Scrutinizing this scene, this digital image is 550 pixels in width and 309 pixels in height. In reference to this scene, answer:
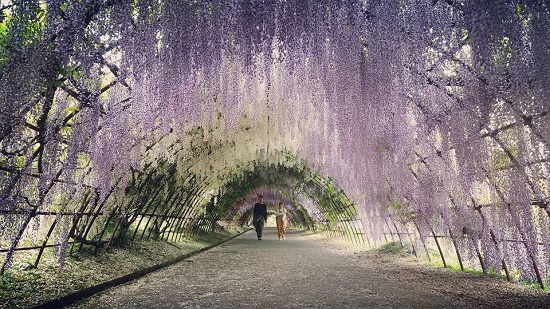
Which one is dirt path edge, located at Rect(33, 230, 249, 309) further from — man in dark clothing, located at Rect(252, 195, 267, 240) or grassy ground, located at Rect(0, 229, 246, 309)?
man in dark clothing, located at Rect(252, 195, 267, 240)

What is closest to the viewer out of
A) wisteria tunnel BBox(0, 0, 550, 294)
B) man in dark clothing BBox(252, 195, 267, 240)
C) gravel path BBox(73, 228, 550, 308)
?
wisteria tunnel BBox(0, 0, 550, 294)

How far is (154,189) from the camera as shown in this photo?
1087cm

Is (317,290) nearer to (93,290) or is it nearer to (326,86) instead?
(326,86)

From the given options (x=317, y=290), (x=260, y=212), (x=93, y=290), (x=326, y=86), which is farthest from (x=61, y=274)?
(x=260, y=212)

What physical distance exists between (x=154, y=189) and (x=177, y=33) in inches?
300

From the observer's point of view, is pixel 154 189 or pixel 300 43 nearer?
pixel 300 43

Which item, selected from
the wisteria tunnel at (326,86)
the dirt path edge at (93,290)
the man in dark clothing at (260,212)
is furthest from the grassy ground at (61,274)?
the man in dark clothing at (260,212)

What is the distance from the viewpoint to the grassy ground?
15.0ft

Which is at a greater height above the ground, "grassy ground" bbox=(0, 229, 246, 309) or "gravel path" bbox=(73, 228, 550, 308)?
"grassy ground" bbox=(0, 229, 246, 309)

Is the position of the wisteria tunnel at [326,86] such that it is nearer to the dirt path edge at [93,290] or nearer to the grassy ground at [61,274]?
the grassy ground at [61,274]

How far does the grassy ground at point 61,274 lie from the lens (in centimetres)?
458

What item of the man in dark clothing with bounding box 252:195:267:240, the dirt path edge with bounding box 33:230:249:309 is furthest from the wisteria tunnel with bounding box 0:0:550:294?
the man in dark clothing with bounding box 252:195:267:240

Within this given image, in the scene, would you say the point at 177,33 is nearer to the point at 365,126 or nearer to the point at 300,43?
the point at 300,43

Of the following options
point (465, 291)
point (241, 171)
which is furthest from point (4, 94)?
point (241, 171)
